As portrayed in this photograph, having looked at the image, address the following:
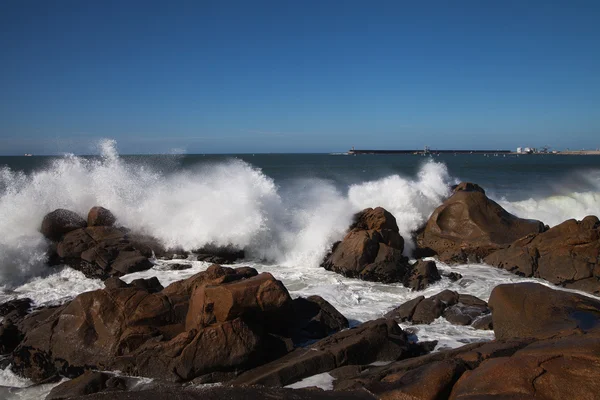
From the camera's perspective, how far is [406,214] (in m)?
15.1

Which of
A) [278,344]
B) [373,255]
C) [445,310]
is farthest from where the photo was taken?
[373,255]

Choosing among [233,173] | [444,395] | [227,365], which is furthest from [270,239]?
[444,395]

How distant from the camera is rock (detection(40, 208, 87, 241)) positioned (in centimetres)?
1266

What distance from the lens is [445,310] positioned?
26.2 ft

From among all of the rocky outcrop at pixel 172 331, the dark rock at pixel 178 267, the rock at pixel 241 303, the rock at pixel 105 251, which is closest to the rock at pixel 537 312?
the rocky outcrop at pixel 172 331

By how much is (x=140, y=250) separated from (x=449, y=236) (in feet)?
28.3

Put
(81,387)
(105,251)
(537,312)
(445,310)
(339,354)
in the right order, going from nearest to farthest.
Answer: (81,387), (339,354), (537,312), (445,310), (105,251)

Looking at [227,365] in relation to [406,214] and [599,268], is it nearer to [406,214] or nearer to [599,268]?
[599,268]

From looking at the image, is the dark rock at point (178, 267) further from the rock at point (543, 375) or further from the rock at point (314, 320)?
the rock at point (543, 375)

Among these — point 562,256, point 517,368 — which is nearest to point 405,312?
point 517,368

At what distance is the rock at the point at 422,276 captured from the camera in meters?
10.0

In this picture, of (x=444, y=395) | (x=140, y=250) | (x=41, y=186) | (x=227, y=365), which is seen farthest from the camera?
(x=41, y=186)

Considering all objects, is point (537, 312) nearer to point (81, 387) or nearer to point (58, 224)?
point (81, 387)

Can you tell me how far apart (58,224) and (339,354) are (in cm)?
998
